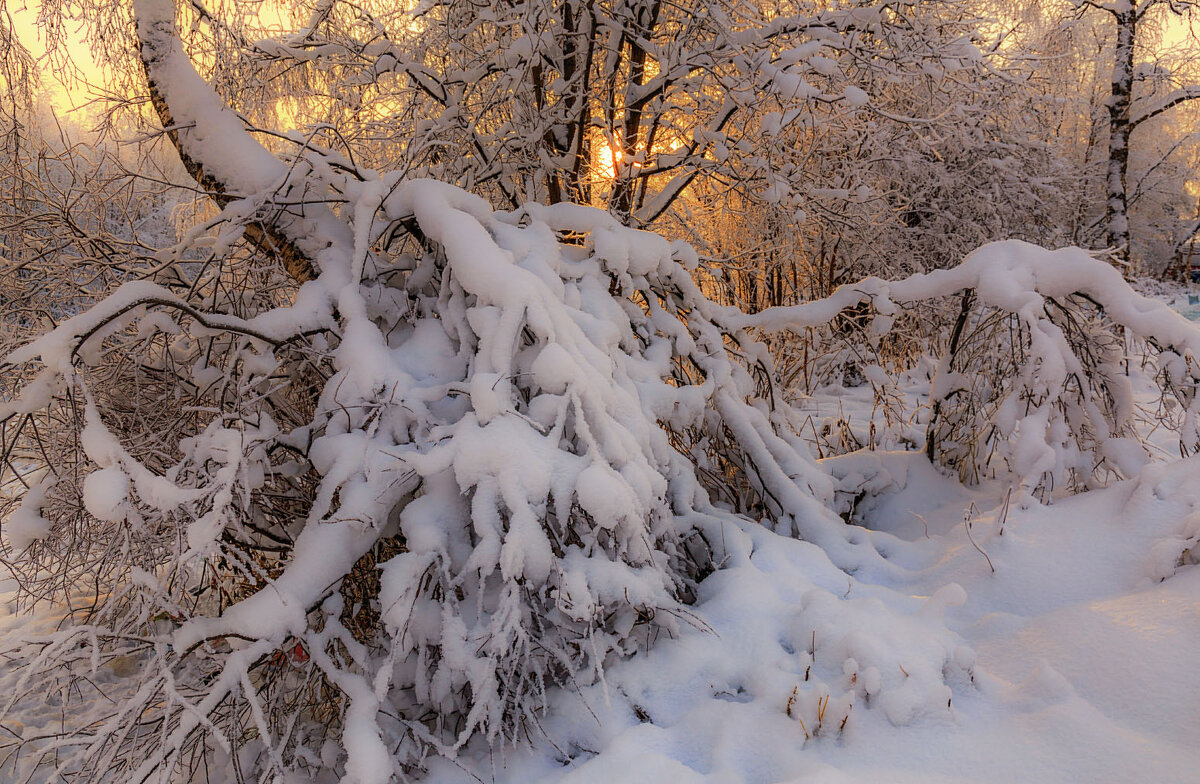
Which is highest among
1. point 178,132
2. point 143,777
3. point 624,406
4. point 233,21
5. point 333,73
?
point 333,73

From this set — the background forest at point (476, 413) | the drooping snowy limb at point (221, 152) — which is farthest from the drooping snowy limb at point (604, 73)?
the drooping snowy limb at point (221, 152)

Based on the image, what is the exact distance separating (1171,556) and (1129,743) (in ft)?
3.04

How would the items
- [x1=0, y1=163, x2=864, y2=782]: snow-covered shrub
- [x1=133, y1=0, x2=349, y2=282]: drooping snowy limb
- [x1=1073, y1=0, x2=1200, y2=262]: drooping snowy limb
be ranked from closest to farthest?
[x1=0, y1=163, x2=864, y2=782]: snow-covered shrub < [x1=133, y1=0, x2=349, y2=282]: drooping snowy limb < [x1=1073, y1=0, x2=1200, y2=262]: drooping snowy limb

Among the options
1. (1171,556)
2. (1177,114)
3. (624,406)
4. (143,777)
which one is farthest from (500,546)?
(1177,114)

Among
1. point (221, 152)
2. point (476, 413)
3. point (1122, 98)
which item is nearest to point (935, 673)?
point (476, 413)

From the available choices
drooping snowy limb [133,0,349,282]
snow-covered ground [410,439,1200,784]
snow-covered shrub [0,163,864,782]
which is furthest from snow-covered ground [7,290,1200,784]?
drooping snowy limb [133,0,349,282]

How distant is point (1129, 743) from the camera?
173 centimetres

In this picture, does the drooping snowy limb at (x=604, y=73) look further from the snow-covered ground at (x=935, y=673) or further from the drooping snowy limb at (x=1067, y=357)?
the snow-covered ground at (x=935, y=673)

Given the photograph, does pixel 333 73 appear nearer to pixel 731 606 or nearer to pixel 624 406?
pixel 624 406

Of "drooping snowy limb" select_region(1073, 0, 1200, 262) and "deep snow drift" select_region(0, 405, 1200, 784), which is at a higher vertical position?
"drooping snowy limb" select_region(1073, 0, 1200, 262)

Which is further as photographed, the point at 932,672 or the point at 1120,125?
the point at 1120,125

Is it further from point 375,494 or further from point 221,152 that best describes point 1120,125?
point 375,494

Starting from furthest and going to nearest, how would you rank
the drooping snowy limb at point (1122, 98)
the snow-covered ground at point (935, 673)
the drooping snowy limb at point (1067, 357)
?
the drooping snowy limb at point (1122, 98) < the drooping snowy limb at point (1067, 357) < the snow-covered ground at point (935, 673)

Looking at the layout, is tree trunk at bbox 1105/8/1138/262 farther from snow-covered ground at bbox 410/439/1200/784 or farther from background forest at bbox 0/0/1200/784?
snow-covered ground at bbox 410/439/1200/784
